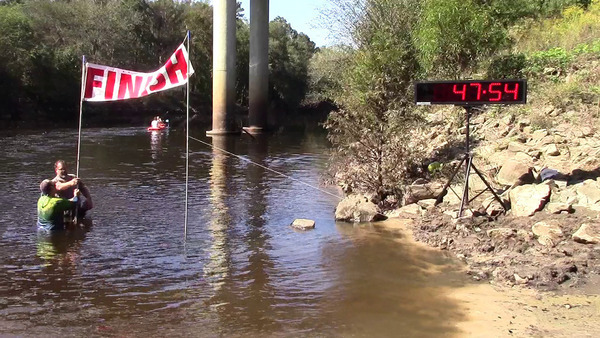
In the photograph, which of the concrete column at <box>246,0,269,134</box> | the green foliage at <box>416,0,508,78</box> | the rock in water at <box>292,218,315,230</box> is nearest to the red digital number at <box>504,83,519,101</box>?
the rock in water at <box>292,218,315,230</box>

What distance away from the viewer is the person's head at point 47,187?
10773 mm

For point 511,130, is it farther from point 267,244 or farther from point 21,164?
point 21,164

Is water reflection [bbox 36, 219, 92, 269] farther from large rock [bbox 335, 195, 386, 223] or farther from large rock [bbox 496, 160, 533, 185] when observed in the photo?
large rock [bbox 496, 160, 533, 185]

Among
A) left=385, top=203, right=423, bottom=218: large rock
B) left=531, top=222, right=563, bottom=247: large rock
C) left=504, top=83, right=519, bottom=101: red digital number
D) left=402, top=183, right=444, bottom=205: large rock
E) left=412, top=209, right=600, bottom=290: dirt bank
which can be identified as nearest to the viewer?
left=412, top=209, right=600, bottom=290: dirt bank

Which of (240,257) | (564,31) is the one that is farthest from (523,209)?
(564,31)

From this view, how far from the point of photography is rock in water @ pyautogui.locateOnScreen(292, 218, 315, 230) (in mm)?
11055

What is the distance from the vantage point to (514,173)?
11.3m

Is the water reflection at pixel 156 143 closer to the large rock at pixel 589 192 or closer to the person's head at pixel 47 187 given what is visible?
the person's head at pixel 47 187

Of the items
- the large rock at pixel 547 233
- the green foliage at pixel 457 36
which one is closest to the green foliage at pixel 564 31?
the green foliage at pixel 457 36

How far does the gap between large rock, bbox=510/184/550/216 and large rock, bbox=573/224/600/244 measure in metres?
1.25

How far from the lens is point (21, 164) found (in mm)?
19766

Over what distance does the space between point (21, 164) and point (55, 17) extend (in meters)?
39.6

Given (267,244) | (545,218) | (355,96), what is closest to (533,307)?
(545,218)

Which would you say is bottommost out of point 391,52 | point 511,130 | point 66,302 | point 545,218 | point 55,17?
Result: point 66,302
